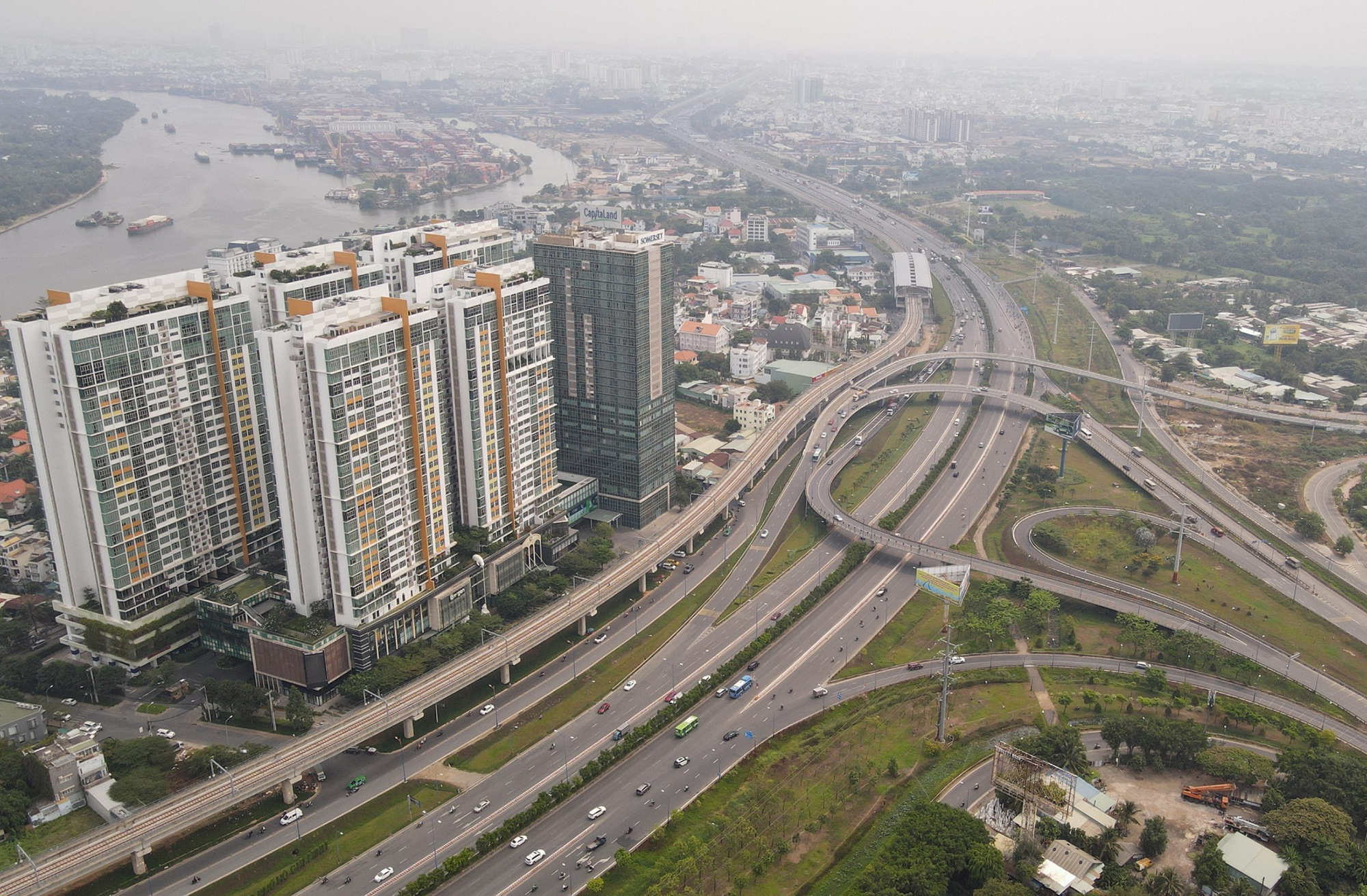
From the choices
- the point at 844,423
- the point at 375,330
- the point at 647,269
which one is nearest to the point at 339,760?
the point at 375,330

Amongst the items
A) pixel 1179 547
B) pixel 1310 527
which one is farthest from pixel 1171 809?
pixel 1310 527

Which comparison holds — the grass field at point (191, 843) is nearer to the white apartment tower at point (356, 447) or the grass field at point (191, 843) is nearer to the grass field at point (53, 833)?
the grass field at point (53, 833)

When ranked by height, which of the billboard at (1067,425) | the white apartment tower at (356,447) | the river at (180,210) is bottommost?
the billboard at (1067,425)

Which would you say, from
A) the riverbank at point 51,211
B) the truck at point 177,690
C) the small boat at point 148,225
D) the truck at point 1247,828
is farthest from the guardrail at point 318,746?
the riverbank at point 51,211

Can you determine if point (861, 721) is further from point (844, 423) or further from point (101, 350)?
point (844, 423)

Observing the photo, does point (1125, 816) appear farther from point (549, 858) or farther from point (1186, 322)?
point (1186, 322)

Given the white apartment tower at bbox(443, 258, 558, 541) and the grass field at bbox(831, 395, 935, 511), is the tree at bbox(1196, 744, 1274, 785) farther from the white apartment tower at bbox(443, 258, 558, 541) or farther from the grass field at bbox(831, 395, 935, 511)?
the white apartment tower at bbox(443, 258, 558, 541)
